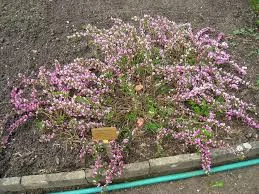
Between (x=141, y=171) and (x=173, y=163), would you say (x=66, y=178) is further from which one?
(x=173, y=163)

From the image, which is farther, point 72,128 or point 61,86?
point 61,86

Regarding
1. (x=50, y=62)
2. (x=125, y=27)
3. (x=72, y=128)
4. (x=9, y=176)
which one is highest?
(x=125, y=27)

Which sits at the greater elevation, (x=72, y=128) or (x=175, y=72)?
(x=175, y=72)

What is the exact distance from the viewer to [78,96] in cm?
414

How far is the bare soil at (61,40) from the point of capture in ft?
12.6

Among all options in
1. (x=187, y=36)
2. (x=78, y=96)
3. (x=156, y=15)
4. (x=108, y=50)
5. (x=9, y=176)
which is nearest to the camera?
(x=9, y=176)

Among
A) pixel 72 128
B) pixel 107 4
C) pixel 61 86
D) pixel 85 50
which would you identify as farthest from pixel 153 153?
pixel 107 4

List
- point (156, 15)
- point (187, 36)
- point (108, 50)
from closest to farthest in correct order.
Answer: point (108, 50), point (187, 36), point (156, 15)

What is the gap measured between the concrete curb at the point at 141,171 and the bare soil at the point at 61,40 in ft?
0.30

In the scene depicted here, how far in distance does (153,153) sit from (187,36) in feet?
5.64

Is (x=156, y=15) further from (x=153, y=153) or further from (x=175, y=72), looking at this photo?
(x=153, y=153)

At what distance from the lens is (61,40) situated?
196 inches

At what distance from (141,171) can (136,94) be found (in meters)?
0.86

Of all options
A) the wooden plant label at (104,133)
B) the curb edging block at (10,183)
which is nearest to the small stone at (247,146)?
the wooden plant label at (104,133)
